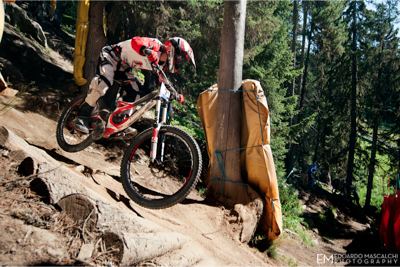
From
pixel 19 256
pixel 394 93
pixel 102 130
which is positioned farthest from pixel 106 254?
pixel 394 93

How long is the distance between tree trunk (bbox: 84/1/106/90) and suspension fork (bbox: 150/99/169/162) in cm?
581

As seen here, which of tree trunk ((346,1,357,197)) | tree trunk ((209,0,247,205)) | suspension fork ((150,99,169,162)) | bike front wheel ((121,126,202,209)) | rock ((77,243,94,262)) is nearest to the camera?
rock ((77,243,94,262))

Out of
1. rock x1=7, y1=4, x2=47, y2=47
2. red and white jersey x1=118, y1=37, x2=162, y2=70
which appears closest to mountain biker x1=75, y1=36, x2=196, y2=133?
red and white jersey x1=118, y1=37, x2=162, y2=70

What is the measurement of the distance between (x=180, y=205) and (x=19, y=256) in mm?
3217

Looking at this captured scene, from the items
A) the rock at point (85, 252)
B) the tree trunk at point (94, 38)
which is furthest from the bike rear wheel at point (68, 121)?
the tree trunk at point (94, 38)

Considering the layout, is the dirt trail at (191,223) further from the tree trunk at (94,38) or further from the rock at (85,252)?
the tree trunk at (94,38)

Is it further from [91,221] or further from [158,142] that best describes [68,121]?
[91,221]

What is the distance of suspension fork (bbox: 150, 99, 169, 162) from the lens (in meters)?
4.37

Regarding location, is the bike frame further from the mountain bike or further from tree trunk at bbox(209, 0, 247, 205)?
tree trunk at bbox(209, 0, 247, 205)

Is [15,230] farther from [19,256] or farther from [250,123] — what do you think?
[250,123]

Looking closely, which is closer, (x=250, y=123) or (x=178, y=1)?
(x=250, y=123)

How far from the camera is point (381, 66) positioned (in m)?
22.4

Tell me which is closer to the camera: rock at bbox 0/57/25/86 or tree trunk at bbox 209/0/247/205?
tree trunk at bbox 209/0/247/205

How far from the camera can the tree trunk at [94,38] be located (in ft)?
32.0
